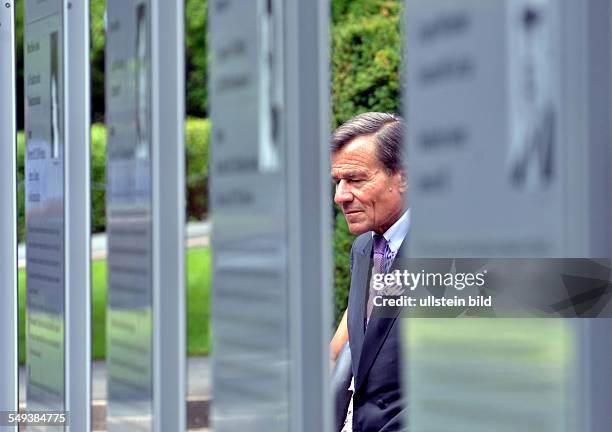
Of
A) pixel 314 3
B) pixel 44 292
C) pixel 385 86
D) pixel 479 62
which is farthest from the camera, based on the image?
pixel 385 86

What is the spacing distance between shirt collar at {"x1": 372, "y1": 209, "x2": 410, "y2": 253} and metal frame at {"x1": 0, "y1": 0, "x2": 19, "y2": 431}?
1086 millimetres

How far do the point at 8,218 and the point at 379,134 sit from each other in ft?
3.56

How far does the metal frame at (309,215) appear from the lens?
239 cm

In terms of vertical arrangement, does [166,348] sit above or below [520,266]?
below

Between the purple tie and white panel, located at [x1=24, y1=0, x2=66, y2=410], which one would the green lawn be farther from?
the purple tie

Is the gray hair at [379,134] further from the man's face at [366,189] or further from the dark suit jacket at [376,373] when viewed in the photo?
the dark suit jacket at [376,373]

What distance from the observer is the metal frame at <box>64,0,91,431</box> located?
3.63m

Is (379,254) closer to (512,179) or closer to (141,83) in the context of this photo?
(141,83)

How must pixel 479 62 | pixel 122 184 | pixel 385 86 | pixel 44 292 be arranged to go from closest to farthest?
pixel 479 62 < pixel 122 184 < pixel 44 292 < pixel 385 86

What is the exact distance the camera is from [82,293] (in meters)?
3.65

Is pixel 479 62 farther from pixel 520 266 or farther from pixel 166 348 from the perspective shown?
pixel 166 348

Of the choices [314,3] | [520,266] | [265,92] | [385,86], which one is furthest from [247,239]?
[385,86]

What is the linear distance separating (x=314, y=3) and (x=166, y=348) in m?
0.90

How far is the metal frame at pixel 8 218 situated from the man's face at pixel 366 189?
936 mm
